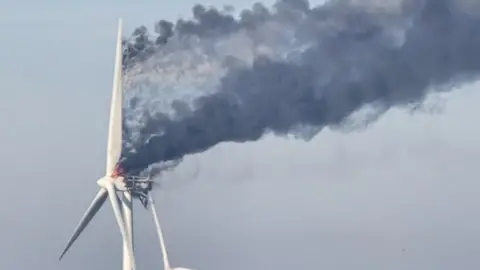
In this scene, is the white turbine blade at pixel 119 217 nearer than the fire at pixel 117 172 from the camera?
No

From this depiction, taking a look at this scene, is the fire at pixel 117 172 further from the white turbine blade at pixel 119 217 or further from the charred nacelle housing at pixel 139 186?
the white turbine blade at pixel 119 217

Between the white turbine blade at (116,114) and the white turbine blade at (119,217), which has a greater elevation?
the white turbine blade at (116,114)

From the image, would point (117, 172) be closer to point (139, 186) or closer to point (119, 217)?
point (139, 186)

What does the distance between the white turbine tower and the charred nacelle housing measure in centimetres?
18

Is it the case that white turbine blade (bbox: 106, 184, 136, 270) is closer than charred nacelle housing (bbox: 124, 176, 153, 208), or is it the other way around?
charred nacelle housing (bbox: 124, 176, 153, 208)

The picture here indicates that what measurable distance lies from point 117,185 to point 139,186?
1.49 m

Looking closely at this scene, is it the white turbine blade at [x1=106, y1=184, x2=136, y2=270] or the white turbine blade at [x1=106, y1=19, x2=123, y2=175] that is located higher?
the white turbine blade at [x1=106, y1=19, x2=123, y2=175]

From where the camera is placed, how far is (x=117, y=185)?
70562mm

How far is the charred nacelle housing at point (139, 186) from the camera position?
69.4 metres

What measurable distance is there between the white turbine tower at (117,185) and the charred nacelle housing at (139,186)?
0.18m

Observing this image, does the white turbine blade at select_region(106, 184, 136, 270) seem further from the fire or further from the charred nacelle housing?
the charred nacelle housing

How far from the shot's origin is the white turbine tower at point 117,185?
6844 centimetres

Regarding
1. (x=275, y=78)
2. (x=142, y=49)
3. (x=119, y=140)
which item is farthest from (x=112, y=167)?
(x=275, y=78)

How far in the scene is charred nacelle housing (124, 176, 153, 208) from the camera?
228 feet
